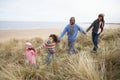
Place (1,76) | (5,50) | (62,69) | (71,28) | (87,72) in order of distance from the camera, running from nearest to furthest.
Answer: (87,72), (1,76), (62,69), (71,28), (5,50)

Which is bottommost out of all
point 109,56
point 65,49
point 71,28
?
point 65,49

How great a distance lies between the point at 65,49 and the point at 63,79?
4066mm

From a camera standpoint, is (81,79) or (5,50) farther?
(5,50)

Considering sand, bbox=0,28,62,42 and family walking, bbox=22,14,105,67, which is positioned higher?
family walking, bbox=22,14,105,67

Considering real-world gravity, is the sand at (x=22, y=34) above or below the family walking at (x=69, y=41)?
below

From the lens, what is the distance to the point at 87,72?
11.1ft

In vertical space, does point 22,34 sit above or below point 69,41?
below

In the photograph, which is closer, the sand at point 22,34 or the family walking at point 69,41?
the family walking at point 69,41

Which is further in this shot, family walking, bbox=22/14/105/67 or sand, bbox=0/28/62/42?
sand, bbox=0/28/62/42

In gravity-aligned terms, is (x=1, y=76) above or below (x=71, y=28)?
below

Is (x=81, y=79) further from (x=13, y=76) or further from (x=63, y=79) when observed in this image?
(x=13, y=76)

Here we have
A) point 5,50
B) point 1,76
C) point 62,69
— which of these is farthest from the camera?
point 5,50

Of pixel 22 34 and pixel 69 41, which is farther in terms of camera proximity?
pixel 22 34

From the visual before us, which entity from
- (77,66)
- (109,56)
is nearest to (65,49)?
(109,56)
